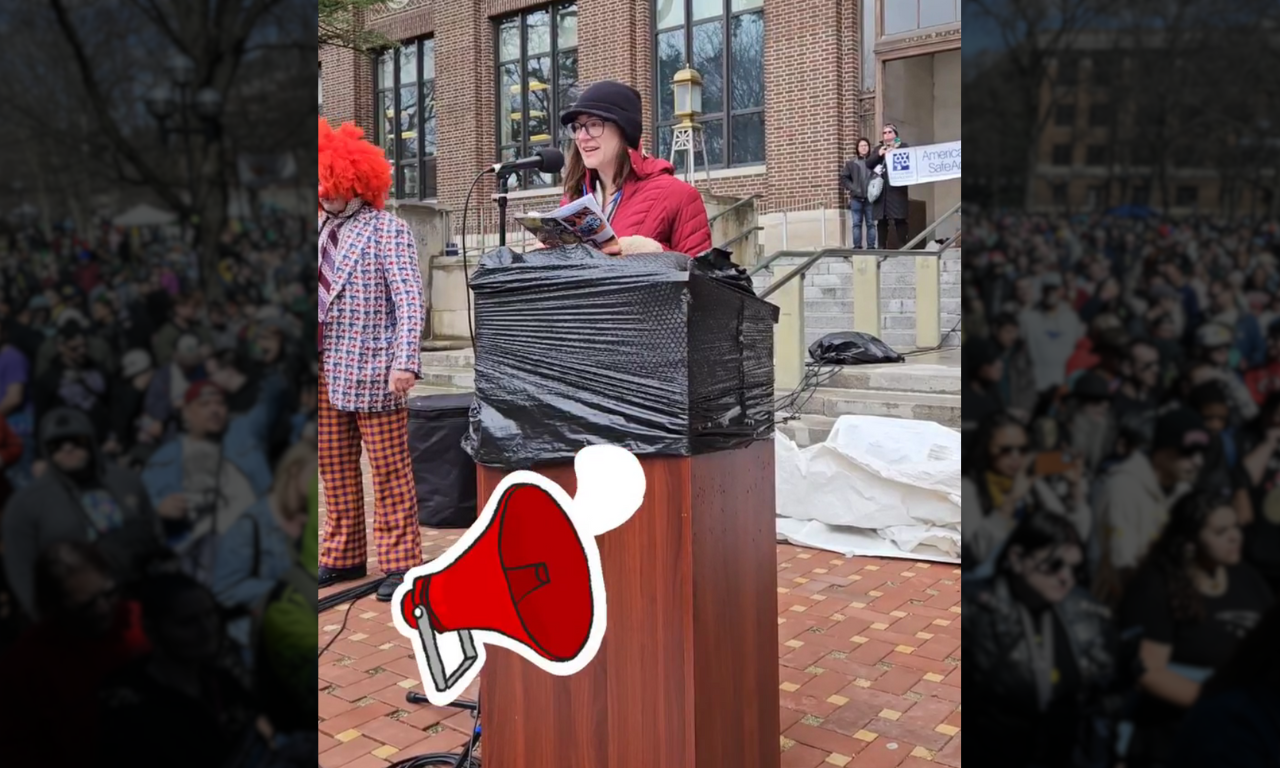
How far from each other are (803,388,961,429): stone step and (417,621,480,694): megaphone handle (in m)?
5.27

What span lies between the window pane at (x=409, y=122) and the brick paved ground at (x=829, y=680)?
67.1ft

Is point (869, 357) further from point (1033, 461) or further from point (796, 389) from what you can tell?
point (1033, 461)

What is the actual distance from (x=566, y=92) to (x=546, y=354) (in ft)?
62.0

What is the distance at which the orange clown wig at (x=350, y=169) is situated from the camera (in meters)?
4.00

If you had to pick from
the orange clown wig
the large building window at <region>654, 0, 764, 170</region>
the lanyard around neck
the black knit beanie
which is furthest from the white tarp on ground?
the large building window at <region>654, 0, 764, 170</region>

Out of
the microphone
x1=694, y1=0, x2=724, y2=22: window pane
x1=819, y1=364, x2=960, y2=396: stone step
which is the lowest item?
x1=819, y1=364, x2=960, y2=396: stone step

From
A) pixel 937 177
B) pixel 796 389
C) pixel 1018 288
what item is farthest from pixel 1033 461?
pixel 937 177

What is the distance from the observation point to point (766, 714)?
2566 millimetres

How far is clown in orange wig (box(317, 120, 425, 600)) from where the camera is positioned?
4070 mm

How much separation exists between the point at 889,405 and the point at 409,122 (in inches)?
723

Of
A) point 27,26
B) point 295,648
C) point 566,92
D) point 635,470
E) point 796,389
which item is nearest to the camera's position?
point 27,26

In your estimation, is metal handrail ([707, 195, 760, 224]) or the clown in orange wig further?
metal handrail ([707, 195, 760, 224])

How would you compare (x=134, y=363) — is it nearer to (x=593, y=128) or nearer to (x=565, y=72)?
(x=593, y=128)

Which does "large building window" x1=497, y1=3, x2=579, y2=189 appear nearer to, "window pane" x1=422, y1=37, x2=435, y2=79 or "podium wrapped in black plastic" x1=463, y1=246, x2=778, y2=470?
"window pane" x1=422, y1=37, x2=435, y2=79
